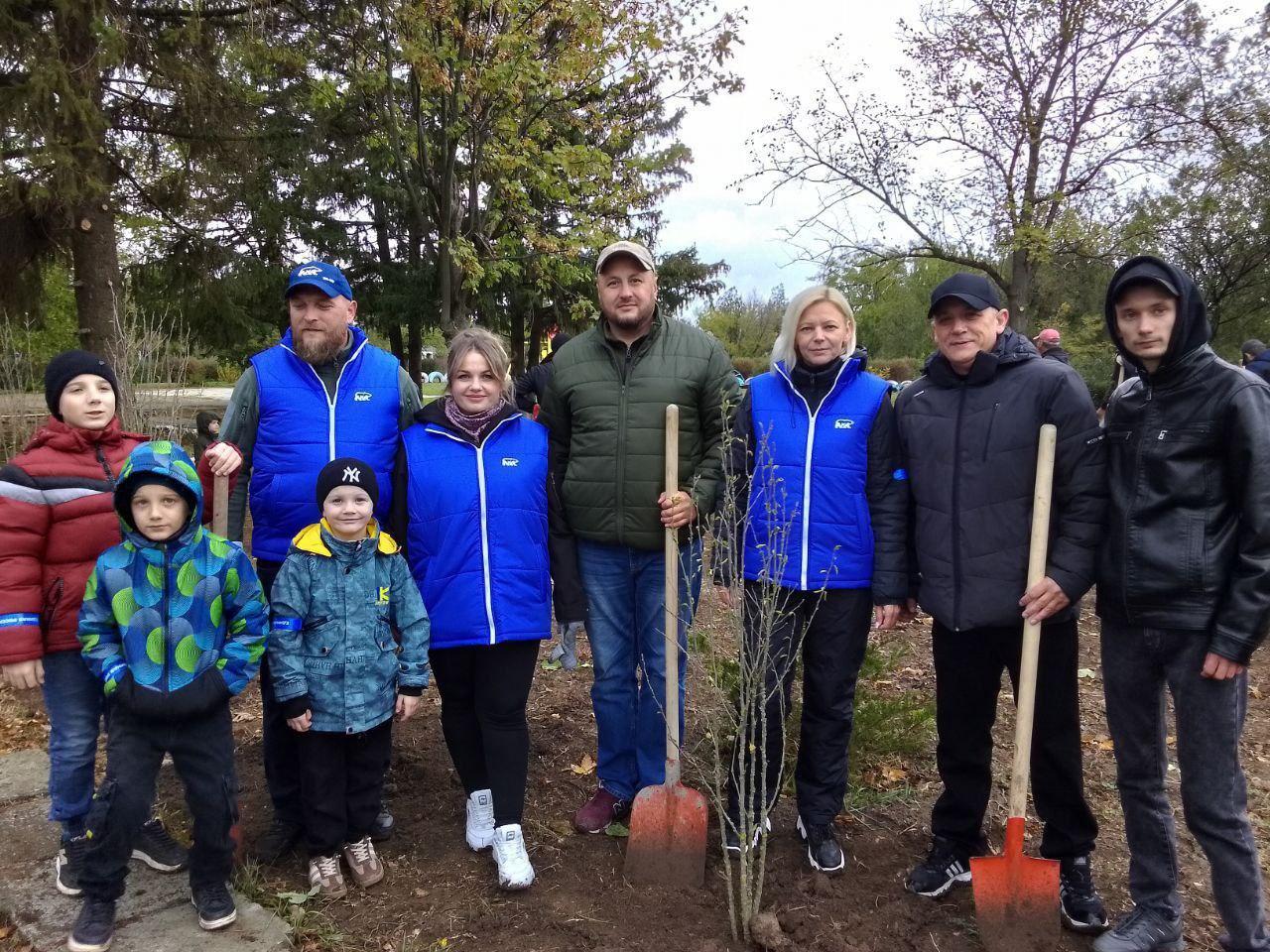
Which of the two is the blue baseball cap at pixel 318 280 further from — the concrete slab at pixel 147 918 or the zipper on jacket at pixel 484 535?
the concrete slab at pixel 147 918

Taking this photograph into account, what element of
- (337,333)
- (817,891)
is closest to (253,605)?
(337,333)

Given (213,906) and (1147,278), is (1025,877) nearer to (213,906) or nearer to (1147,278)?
(1147,278)

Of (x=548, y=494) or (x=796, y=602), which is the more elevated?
(x=548, y=494)

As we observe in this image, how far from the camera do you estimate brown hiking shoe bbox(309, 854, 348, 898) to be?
2.99m

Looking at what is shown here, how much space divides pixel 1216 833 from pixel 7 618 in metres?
3.84

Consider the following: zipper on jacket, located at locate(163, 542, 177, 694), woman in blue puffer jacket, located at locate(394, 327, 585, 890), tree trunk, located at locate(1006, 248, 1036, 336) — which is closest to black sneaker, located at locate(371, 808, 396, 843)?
woman in blue puffer jacket, located at locate(394, 327, 585, 890)

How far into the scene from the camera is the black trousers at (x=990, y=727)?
2811mm

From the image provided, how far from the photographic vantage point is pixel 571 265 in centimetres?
1266

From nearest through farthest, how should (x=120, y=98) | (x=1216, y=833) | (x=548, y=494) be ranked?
1. (x=1216, y=833)
2. (x=548, y=494)
3. (x=120, y=98)

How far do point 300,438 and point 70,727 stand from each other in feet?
4.17

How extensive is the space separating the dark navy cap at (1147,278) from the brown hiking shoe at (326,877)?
11.0 ft

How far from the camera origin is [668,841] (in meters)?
3.06

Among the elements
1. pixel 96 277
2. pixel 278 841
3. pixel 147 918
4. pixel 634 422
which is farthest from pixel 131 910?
pixel 96 277

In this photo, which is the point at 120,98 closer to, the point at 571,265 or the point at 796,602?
the point at 571,265
